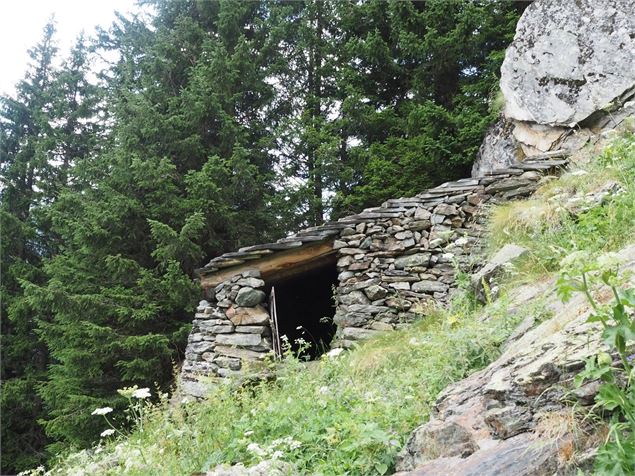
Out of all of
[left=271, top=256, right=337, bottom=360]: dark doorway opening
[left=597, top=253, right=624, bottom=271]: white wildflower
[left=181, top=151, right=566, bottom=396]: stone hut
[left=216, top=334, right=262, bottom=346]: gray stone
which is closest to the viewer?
[left=597, top=253, right=624, bottom=271]: white wildflower

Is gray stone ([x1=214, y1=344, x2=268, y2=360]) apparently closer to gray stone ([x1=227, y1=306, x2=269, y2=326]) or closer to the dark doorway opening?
gray stone ([x1=227, y1=306, x2=269, y2=326])

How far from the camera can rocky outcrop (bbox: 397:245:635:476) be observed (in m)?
1.94

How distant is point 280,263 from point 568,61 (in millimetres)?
5796

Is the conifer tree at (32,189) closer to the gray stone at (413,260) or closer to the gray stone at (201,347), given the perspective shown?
the gray stone at (201,347)

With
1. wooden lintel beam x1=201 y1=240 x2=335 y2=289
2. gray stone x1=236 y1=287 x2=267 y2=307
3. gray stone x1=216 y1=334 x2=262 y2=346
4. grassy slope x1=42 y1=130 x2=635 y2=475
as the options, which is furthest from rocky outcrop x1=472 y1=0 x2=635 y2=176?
gray stone x1=216 y1=334 x2=262 y2=346

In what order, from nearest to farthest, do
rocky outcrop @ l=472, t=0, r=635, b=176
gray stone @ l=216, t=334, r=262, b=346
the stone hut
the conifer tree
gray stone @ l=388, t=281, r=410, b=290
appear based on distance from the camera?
1. the stone hut
2. gray stone @ l=388, t=281, r=410, b=290
3. gray stone @ l=216, t=334, r=262, b=346
4. rocky outcrop @ l=472, t=0, r=635, b=176
5. the conifer tree

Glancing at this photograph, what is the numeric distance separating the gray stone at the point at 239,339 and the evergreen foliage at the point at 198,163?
125 centimetres

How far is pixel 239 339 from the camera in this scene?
7.07 meters

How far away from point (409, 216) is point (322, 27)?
875 centimetres

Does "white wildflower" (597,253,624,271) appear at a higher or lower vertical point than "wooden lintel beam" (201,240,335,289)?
lower

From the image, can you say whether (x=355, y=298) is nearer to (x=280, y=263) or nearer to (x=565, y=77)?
(x=280, y=263)

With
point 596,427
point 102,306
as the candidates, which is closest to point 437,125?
point 102,306

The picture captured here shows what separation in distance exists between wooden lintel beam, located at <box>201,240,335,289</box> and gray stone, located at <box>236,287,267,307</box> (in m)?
0.33

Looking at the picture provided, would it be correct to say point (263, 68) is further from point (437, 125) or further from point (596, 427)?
point (596, 427)
